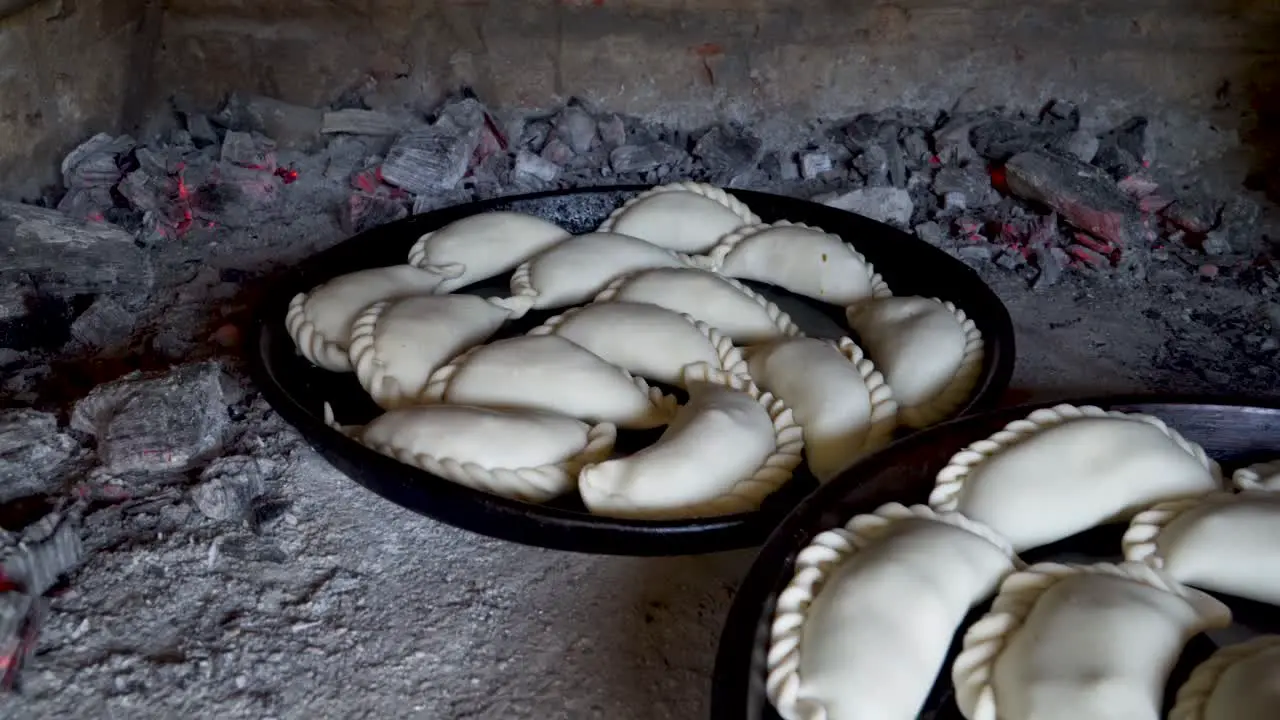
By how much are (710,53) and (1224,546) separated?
2022 millimetres

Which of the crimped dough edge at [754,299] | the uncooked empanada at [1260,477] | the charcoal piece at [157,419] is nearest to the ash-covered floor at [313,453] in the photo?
the charcoal piece at [157,419]

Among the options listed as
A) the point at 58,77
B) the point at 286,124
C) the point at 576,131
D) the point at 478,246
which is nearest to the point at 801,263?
the point at 478,246

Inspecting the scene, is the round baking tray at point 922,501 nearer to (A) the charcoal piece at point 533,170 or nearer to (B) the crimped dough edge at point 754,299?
(B) the crimped dough edge at point 754,299

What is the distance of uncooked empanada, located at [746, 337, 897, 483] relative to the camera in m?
1.31

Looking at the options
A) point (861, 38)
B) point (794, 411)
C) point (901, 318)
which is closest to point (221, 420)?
point (794, 411)

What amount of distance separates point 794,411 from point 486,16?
1.74 m

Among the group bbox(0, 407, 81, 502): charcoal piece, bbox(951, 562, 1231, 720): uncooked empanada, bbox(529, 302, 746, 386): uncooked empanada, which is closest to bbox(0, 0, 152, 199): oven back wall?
bbox(0, 407, 81, 502): charcoal piece

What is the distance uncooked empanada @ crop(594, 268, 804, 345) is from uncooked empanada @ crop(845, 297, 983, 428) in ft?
0.50

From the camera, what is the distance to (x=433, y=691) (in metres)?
1.08

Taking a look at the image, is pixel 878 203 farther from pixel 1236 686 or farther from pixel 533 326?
pixel 1236 686

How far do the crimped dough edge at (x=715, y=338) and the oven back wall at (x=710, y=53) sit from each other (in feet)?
4.46

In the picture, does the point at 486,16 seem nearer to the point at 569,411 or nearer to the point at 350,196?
the point at 350,196

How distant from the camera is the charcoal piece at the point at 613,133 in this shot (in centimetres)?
268

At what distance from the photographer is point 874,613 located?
35.2 inches
